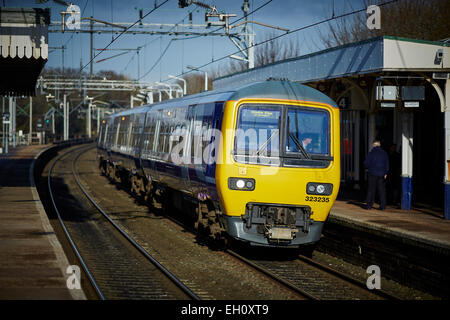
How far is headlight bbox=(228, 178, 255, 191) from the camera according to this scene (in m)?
9.88

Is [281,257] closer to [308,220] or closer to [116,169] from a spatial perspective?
[308,220]

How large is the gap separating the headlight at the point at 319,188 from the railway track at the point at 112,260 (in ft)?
9.06

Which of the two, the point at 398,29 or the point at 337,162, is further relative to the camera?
the point at 398,29

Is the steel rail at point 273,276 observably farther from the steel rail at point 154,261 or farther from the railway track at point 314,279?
the steel rail at point 154,261

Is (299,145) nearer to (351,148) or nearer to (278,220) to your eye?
(278,220)

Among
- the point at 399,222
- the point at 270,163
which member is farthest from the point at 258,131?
the point at 399,222

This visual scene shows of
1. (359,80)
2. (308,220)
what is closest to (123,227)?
(308,220)

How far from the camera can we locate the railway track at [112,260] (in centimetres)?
849

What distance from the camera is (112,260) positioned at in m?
10.8

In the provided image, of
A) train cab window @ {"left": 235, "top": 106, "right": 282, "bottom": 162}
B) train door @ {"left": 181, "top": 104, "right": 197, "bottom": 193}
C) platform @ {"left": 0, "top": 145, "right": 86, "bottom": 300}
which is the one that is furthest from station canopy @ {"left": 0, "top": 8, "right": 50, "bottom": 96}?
train cab window @ {"left": 235, "top": 106, "right": 282, "bottom": 162}

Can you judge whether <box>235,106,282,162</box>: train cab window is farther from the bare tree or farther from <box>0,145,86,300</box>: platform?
the bare tree

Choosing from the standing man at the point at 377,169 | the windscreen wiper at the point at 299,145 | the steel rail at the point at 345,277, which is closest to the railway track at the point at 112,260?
the steel rail at the point at 345,277

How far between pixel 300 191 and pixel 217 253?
2197 millimetres
